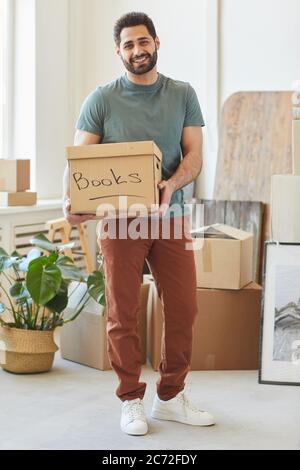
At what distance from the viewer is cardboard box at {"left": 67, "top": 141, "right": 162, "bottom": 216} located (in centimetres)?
274

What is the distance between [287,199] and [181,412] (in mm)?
1041

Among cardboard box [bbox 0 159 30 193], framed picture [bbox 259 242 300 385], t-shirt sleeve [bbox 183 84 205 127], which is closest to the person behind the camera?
t-shirt sleeve [bbox 183 84 205 127]

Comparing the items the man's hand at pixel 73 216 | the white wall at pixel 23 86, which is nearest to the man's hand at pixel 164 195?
the man's hand at pixel 73 216

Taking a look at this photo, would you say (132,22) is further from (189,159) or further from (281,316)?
(281,316)

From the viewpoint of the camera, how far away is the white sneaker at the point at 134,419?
2.93 m

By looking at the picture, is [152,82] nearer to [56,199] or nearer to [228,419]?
[228,419]

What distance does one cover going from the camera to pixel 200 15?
4.83 meters

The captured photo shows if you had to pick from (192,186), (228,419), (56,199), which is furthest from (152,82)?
(56,199)

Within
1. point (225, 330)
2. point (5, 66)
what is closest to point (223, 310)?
point (225, 330)

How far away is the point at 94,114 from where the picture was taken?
113 inches

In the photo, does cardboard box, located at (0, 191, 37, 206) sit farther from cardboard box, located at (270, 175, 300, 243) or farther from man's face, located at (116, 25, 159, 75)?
man's face, located at (116, 25, 159, 75)

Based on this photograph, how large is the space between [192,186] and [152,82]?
2.00m

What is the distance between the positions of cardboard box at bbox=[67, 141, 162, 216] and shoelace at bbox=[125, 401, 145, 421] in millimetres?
732

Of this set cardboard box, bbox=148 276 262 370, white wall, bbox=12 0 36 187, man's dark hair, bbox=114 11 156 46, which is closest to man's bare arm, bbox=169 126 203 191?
man's dark hair, bbox=114 11 156 46
